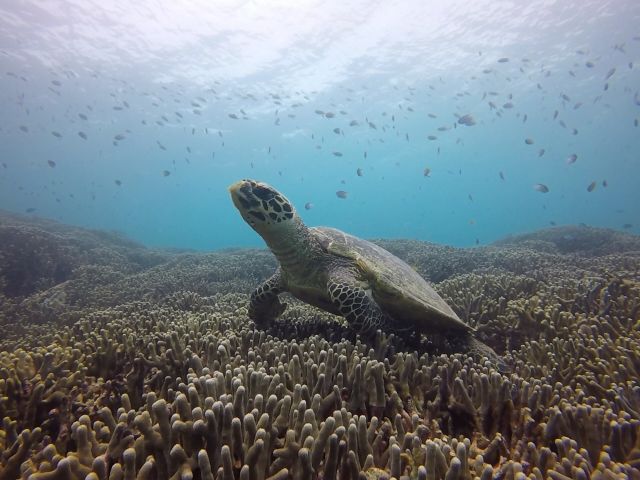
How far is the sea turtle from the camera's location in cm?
437

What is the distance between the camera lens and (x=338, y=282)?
4535 millimetres

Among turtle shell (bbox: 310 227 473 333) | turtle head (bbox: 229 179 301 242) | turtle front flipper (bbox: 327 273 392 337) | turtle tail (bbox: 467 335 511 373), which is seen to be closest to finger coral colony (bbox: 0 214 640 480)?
turtle tail (bbox: 467 335 511 373)

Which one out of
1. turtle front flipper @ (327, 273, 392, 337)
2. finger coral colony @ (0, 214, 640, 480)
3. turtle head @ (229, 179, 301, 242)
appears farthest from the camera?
turtle head @ (229, 179, 301, 242)

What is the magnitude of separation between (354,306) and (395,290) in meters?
0.61

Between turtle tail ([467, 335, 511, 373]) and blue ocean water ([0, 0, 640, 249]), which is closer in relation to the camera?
turtle tail ([467, 335, 511, 373])

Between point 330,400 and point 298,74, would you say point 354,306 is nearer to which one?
point 330,400

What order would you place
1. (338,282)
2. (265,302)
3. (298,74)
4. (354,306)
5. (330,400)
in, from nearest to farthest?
(330,400), (354,306), (338,282), (265,302), (298,74)

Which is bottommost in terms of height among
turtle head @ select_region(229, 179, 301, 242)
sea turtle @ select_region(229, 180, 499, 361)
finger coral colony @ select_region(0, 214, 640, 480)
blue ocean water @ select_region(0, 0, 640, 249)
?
finger coral colony @ select_region(0, 214, 640, 480)

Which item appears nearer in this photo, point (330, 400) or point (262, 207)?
point (330, 400)

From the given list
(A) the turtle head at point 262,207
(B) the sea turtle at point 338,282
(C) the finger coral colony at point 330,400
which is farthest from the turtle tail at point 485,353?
(A) the turtle head at point 262,207

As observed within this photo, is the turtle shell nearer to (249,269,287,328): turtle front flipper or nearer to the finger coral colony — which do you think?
the finger coral colony

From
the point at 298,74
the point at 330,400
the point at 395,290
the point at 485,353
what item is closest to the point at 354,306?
the point at 395,290

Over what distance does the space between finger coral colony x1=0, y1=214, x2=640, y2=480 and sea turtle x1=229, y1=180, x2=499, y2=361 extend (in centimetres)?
34

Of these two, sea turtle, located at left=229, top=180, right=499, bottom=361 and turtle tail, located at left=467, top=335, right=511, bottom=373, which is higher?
sea turtle, located at left=229, top=180, right=499, bottom=361
